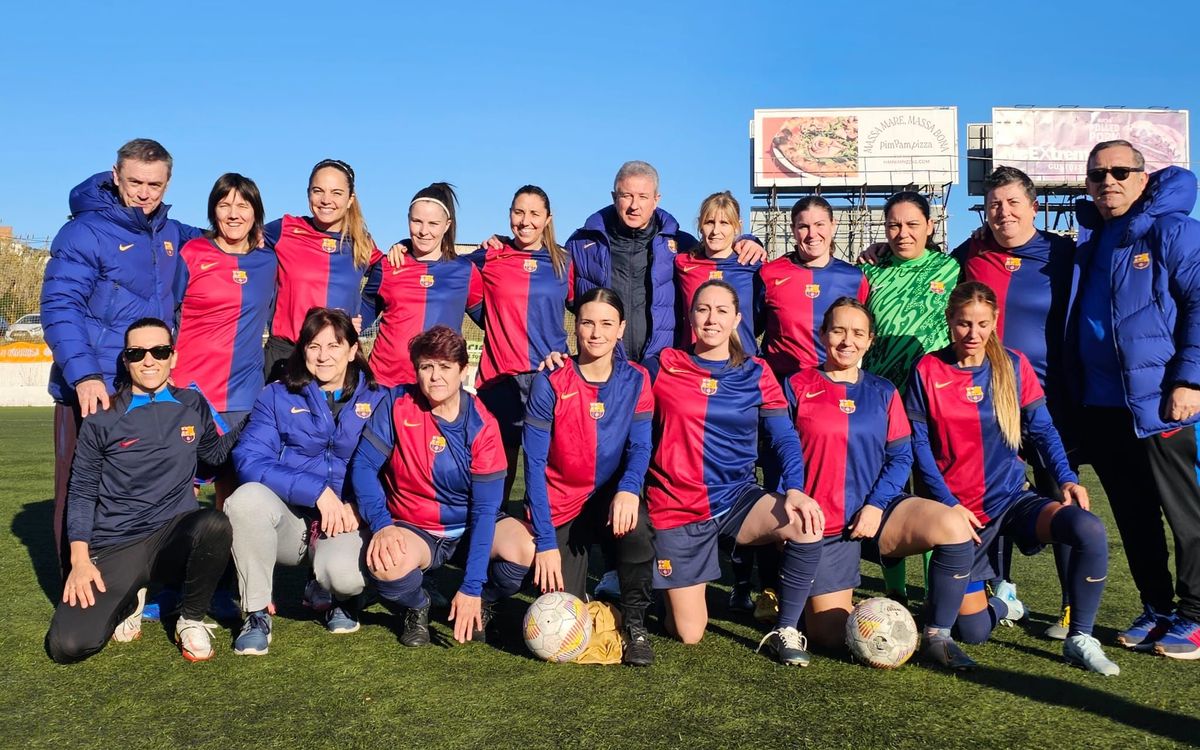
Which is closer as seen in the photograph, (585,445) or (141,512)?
(141,512)

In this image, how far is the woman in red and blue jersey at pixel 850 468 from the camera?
4.04 metres

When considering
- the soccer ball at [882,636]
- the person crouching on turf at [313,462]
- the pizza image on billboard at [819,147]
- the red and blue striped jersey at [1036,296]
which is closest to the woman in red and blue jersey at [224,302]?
the person crouching on turf at [313,462]

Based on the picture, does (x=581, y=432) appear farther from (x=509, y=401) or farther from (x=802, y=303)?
(x=802, y=303)

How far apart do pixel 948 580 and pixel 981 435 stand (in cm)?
67

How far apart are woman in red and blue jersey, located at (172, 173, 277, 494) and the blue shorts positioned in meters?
2.07

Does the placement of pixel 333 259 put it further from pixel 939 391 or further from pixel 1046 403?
pixel 1046 403

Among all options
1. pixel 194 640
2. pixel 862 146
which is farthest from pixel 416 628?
pixel 862 146

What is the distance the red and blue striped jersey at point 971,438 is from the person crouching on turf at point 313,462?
7.80ft

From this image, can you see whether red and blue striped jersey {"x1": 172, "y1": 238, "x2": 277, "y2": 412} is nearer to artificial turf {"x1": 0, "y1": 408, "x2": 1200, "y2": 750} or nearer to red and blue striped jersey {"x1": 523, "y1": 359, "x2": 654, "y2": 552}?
artificial turf {"x1": 0, "y1": 408, "x2": 1200, "y2": 750}

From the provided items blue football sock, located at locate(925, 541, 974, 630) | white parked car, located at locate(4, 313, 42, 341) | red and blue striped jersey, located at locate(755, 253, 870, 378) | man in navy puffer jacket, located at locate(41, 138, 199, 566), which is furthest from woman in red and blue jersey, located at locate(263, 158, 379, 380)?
white parked car, located at locate(4, 313, 42, 341)

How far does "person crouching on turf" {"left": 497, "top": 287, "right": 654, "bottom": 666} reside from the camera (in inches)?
160

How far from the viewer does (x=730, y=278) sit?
4883 millimetres

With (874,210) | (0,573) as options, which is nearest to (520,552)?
(0,573)

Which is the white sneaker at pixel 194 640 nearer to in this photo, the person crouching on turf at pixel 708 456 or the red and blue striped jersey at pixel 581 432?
the red and blue striped jersey at pixel 581 432
